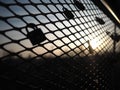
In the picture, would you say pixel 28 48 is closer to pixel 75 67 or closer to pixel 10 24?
pixel 10 24

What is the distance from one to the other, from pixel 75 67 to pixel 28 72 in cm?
103

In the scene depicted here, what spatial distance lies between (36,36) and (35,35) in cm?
2

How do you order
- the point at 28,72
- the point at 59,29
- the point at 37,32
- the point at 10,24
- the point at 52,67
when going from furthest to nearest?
1. the point at 59,29
2. the point at 52,67
3. the point at 37,32
4. the point at 28,72
5. the point at 10,24

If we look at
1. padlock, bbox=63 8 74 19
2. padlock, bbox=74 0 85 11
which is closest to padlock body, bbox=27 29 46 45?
padlock, bbox=63 8 74 19

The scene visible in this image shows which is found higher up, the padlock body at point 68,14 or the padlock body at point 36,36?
the padlock body at point 68,14

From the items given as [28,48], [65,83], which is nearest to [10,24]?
[28,48]

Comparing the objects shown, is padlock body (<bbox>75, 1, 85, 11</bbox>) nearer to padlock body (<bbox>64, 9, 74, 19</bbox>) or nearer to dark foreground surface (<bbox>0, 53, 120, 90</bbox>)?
padlock body (<bbox>64, 9, 74, 19</bbox>)

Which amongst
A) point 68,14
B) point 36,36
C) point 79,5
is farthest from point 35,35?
point 79,5

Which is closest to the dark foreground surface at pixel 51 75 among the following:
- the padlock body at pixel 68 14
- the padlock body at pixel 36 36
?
the padlock body at pixel 36 36

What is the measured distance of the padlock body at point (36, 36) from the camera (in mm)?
1676

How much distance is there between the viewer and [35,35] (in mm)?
1727

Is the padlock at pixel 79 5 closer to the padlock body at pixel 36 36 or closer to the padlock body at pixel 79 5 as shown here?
the padlock body at pixel 79 5

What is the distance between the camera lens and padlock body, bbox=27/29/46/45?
168cm

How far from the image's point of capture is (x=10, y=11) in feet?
4.88
